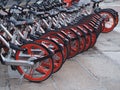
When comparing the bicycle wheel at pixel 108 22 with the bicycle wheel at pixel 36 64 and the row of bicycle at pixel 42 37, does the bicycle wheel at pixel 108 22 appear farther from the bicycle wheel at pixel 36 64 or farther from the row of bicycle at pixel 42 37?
the bicycle wheel at pixel 36 64

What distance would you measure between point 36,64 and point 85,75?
110 centimetres

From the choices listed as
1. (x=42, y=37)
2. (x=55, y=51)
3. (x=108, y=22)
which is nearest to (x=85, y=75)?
(x=55, y=51)

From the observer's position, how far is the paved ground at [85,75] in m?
5.25

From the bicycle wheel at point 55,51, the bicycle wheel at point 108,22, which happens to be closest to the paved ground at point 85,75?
the bicycle wheel at point 55,51

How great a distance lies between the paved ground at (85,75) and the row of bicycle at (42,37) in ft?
0.55

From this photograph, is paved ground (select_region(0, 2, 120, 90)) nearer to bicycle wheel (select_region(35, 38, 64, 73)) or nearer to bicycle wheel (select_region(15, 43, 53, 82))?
bicycle wheel (select_region(15, 43, 53, 82))

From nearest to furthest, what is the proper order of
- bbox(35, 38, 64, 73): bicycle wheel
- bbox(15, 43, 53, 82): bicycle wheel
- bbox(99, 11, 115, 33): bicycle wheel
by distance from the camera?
bbox(15, 43, 53, 82): bicycle wheel → bbox(35, 38, 64, 73): bicycle wheel → bbox(99, 11, 115, 33): bicycle wheel

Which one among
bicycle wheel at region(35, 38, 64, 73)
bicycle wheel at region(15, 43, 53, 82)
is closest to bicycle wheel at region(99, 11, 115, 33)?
bicycle wheel at region(35, 38, 64, 73)

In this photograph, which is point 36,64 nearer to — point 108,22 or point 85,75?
point 85,75

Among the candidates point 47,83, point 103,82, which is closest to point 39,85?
point 47,83

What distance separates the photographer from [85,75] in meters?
5.88

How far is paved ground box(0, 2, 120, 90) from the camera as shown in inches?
207

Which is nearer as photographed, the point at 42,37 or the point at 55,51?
the point at 55,51

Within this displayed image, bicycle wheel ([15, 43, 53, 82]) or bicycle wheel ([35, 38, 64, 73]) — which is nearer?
bicycle wheel ([15, 43, 53, 82])
